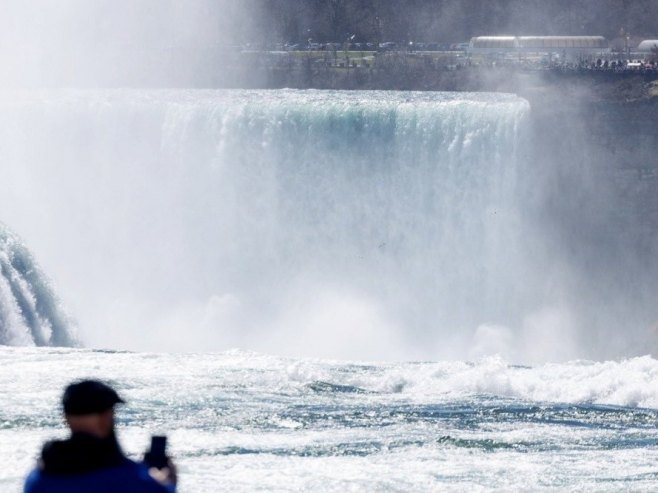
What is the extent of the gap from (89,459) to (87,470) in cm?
6

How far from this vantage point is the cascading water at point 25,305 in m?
31.5

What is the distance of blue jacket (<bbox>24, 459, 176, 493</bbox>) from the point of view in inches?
303

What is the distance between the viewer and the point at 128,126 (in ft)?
156

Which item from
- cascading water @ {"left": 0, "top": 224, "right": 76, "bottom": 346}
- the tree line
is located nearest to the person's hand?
cascading water @ {"left": 0, "top": 224, "right": 76, "bottom": 346}

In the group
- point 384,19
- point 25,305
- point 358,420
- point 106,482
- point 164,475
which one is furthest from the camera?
point 384,19

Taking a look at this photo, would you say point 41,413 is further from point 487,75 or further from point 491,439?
point 487,75

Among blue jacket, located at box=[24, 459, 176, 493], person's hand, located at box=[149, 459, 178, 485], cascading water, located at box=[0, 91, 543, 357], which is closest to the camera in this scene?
blue jacket, located at box=[24, 459, 176, 493]

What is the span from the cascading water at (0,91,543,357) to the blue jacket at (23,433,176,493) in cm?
3472

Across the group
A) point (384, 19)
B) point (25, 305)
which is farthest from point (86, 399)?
point (384, 19)

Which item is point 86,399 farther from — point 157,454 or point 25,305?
point 25,305

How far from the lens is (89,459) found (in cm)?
777

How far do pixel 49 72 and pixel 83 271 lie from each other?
94.5 feet

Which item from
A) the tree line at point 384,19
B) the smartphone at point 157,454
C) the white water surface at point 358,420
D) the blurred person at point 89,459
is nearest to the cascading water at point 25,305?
the white water surface at point 358,420

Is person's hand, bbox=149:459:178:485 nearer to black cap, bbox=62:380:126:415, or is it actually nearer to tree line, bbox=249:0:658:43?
black cap, bbox=62:380:126:415
